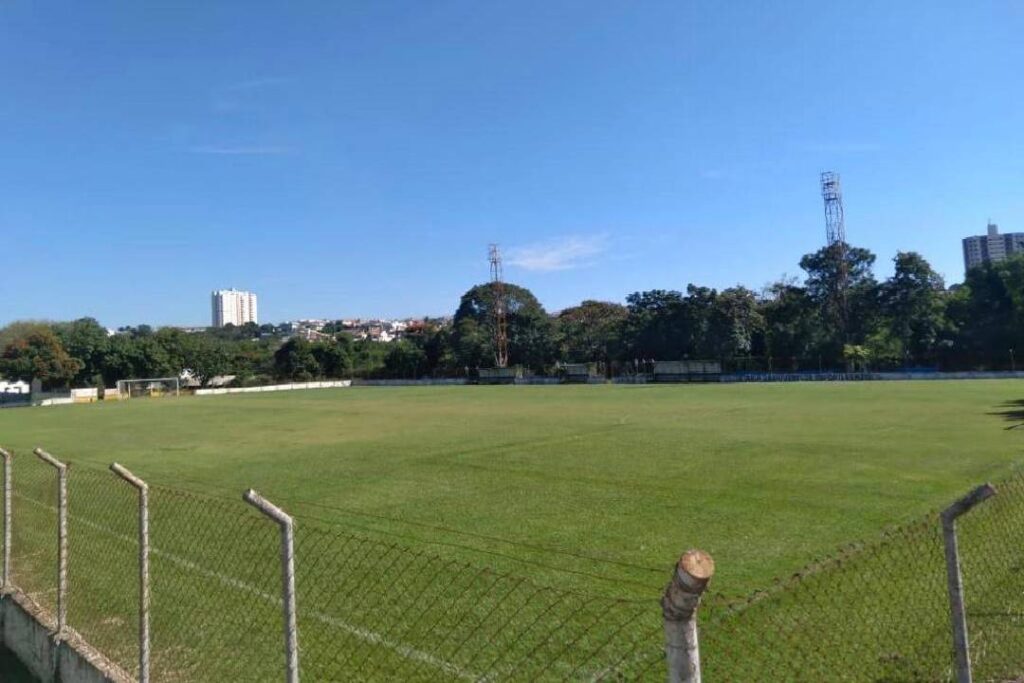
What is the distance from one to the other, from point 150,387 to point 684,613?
244ft

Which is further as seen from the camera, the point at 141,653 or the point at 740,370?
the point at 740,370

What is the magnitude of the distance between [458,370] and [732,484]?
63.9 m

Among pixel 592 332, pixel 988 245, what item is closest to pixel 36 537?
pixel 592 332

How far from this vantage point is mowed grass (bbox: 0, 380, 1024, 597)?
7.64 meters

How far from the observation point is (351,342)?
277ft

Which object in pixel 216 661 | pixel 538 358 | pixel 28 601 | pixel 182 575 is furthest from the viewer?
pixel 538 358

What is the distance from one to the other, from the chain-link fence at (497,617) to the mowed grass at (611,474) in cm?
71

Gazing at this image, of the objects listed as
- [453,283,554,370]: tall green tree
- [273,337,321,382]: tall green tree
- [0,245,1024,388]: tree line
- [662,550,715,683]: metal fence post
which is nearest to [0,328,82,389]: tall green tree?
[0,245,1024,388]: tree line

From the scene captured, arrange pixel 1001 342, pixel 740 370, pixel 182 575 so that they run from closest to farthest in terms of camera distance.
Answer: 1. pixel 182 575
2. pixel 1001 342
3. pixel 740 370

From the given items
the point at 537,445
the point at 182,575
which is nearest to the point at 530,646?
the point at 182,575

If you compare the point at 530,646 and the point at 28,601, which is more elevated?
the point at 28,601

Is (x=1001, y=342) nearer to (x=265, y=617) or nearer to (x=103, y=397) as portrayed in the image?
(x=265, y=617)

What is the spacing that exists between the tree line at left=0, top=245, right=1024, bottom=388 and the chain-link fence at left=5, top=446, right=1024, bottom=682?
47168mm

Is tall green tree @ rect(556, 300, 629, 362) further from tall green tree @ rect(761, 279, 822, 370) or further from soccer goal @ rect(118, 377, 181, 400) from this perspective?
soccer goal @ rect(118, 377, 181, 400)
